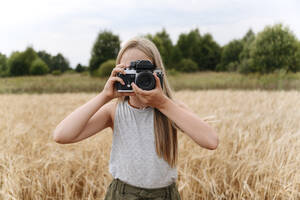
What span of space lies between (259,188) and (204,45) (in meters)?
21.6

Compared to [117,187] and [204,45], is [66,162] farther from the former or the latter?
[204,45]

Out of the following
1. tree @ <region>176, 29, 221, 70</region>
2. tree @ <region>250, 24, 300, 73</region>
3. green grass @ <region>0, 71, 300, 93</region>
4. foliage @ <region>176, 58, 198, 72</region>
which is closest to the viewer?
green grass @ <region>0, 71, 300, 93</region>

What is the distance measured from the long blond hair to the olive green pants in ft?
0.39

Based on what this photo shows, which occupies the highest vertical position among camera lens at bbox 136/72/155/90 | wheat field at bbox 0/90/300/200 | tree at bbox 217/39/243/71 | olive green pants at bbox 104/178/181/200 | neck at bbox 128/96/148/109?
tree at bbox 217/39/243/71

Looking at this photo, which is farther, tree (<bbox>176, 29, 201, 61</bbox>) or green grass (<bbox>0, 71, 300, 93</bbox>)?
tree (<bbox>176, 29, 201, 61</bbox>)

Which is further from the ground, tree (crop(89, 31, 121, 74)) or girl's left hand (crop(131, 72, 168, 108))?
tree (crop(89, 31, 121, 74))

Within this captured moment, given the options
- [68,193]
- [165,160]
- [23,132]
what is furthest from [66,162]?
[165,160]

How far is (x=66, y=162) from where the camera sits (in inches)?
69.8

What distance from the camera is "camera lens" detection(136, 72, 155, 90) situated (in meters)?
0.80

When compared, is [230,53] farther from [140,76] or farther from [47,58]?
[140,76]

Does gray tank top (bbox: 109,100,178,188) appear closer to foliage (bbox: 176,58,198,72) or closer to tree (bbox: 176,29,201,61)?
foliage (bbox: 176,58,198,72)

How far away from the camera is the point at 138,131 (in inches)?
35.8

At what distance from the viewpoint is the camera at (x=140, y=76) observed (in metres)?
0.80

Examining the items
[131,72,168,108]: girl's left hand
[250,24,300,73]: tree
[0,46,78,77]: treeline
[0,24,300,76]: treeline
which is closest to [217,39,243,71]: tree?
[0,24,300,76]: treeline
